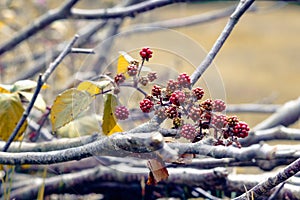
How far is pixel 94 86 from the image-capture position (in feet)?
2.52

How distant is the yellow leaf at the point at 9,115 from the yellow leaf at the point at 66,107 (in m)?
0.11

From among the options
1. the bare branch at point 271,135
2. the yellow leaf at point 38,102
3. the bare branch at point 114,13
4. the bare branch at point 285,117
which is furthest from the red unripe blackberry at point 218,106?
the bare branch at point 285,117

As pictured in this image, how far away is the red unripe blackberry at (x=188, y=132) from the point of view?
616mm

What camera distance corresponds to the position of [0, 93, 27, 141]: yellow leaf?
0.89 m

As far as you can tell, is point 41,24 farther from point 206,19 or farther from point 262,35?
point 262,35

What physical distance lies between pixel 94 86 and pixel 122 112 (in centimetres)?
7

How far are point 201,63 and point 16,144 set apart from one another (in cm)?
40

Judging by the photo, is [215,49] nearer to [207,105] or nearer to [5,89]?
[207,105]

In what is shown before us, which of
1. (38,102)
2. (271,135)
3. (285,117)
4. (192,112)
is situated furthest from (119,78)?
(285,117)

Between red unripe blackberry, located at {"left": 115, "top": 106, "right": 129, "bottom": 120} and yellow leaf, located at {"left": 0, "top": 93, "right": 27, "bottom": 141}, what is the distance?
0.23 meters

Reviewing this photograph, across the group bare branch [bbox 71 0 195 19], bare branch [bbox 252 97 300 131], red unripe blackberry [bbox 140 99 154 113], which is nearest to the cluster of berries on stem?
red unripe blackberry [bbox 140 99 154 113]

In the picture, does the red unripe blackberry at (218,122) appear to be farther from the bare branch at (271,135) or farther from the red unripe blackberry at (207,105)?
the bare branch at (271,135)

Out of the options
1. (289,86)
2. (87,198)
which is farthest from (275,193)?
(289,86)

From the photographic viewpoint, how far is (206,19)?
1961 millimetres
